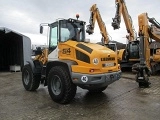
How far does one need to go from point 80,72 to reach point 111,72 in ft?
3.39

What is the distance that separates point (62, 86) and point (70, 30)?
1932 mm

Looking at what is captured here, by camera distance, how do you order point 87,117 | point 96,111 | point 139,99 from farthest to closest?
point 139,99
point 96,111
point 87,117

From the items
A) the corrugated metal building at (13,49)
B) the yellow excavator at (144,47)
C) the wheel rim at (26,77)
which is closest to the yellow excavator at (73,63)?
A: the wheel rim at (26,77)

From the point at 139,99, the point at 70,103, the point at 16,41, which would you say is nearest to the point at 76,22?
the point at 70,103

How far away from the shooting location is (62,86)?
654cm

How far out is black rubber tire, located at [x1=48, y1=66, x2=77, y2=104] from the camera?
644 centimetres

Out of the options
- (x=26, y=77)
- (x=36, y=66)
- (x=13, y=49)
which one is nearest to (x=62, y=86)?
(x=36, y=66)

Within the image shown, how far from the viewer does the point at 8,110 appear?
20.2ft

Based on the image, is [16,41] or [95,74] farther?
[16,41]

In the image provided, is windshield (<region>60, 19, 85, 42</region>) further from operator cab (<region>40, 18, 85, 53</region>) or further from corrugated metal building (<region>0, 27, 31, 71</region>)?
corrugated metal building (<region>0, 27, 31, 71</region>)

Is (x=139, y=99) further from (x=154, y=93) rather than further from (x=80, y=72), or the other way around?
(x=80, y=72)

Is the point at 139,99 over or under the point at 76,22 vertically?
under

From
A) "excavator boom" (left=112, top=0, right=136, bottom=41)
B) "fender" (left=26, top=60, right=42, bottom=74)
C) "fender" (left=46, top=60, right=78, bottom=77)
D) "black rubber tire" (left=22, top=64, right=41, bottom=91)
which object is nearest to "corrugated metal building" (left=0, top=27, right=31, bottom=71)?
"excavator boom" (left=112, top=0, right=136, bottom=41)

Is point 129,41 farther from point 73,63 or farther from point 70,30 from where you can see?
point 73,63
